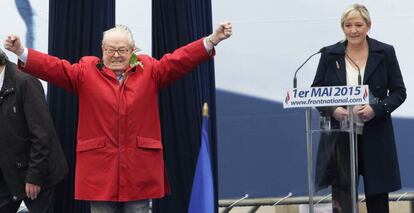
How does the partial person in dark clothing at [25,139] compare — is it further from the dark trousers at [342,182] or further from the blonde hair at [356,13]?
the blonde hair at [356,13]

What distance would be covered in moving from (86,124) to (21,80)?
22.9 inches

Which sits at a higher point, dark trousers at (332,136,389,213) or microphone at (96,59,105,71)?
microphone at (96,59,105,71)

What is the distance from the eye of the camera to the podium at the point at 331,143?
339cm

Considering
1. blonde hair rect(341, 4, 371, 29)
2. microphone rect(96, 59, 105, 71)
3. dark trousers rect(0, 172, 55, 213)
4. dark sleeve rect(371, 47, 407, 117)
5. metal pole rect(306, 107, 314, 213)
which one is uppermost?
blonde hair rect(341, 4, 371, 29)

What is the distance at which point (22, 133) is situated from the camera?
3846 millimetres

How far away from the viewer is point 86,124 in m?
3.49

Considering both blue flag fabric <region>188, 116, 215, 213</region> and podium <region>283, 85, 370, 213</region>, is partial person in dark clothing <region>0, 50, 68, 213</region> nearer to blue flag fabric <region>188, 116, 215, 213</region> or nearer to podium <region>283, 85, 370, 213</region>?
blue flag fabric <region>188, 116, 215, 213</region>

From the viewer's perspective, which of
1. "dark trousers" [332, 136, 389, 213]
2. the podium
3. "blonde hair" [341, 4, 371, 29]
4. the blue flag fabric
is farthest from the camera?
"blonde hair" [341, 4, 371, 29]

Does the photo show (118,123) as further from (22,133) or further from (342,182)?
(342,182)

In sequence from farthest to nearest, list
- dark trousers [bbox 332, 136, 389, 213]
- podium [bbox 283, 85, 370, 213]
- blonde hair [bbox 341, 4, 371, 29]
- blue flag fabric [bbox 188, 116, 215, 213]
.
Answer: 1. blonde hair [bbox 341, 4, 371, 29]
2. dark trousers [bbox 332, 136, 389, 213]
3. podium [bbox 283, 85, 370, 213]
4. blue flag fabric [bbox 188, 116, 215, 213]

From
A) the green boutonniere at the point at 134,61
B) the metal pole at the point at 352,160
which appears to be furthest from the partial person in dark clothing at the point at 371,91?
the green boutonniere at the point at 134,61

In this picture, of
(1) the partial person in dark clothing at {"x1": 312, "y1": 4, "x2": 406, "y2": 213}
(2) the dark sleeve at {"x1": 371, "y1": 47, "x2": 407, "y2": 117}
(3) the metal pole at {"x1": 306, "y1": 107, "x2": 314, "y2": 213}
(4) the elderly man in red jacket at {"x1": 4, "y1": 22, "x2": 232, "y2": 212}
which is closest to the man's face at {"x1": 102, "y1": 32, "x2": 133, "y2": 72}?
(4) the elderly man in red jacket at {"x1": 4, "y1": 22, "x2": 232, "y2": 212}

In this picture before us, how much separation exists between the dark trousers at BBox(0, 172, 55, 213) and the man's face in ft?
2.80

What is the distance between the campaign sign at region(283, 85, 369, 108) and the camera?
334 cm
